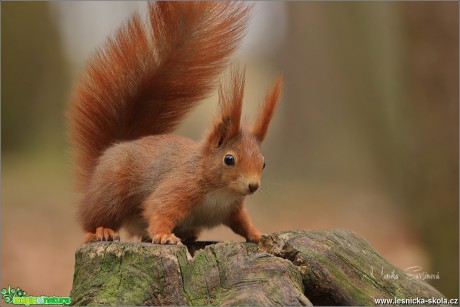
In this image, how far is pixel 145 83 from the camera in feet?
11.1

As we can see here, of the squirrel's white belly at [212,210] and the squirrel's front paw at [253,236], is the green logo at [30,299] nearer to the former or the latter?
the squirrel's white belly at [212,210]

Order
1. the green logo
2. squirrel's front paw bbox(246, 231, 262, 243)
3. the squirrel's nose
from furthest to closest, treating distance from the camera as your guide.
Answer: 1. squirrel's front paw bbox(246, 231, 262, 243)
2. the squirrel's nose
3. the green logo

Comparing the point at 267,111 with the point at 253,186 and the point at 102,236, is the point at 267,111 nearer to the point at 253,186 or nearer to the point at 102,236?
the point at 253,186

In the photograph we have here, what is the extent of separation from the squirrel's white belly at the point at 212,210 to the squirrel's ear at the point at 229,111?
25 centimetres

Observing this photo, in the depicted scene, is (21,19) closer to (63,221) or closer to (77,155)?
(63,221)

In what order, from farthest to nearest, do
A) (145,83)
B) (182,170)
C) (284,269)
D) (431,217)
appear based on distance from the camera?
(431,217) < (145,83) < (182,170) < (284,269)

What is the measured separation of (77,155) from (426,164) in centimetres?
273

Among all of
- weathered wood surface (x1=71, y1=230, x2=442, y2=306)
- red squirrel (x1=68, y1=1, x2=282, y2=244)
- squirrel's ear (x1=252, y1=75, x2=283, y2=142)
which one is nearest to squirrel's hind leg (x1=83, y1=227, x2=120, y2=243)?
red squirrel (x1=68, y1=1, x2=282, y2=244)

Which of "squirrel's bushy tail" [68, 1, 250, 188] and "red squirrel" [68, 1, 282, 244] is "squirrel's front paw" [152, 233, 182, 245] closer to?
"red squirrel" [68, 1, 282, 244]

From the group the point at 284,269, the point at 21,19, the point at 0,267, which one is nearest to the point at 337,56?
the point at 21,19

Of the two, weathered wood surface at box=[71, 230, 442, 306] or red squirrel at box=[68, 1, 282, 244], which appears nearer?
weathered wood surface at box=[71, 230, 442, 306]

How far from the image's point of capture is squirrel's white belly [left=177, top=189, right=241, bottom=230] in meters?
3.01

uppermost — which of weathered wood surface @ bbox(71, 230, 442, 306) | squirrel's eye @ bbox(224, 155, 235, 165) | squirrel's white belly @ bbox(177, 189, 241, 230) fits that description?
squirrel's eye @ bbox(224, 155, 235, 165)

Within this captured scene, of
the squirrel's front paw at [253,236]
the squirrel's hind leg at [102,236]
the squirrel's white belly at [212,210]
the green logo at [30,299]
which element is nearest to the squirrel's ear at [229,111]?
the squirrel's white belly at [212,210]
